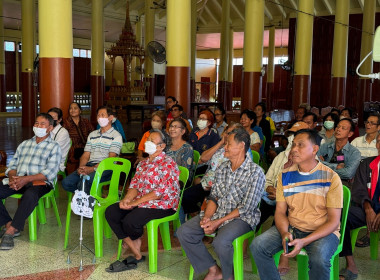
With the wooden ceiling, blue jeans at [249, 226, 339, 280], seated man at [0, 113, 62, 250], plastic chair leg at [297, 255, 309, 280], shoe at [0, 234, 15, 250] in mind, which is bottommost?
shoe at [0, 234, 15, 250]

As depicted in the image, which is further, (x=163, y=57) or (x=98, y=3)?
(x=98, y=3)

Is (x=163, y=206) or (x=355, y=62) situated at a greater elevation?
(x=355, y=62)

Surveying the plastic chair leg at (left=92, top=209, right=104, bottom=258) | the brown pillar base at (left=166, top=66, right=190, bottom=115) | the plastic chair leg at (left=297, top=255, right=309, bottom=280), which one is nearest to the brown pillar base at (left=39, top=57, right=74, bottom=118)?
the brown pillar base at (left=166, top=66, right=190, bottom=115)

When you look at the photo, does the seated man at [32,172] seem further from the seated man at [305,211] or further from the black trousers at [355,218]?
the black trousers at [355,218]

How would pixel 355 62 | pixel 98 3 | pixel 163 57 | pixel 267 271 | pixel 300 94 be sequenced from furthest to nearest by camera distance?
pixel 355 62 < pixel 98 3 < pixel 163 57 < pixel 300 94 < pixel 267 271

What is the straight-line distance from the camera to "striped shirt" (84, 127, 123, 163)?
16.6ft

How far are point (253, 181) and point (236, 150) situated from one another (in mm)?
260

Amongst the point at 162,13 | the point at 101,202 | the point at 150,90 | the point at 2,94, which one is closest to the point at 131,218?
the point at 101,202

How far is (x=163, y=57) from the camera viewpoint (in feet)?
43.1

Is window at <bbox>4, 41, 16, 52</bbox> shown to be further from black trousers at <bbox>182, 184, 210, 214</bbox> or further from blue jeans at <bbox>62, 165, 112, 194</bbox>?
black trousers at <bbox>182, 184, 210, 214</bbox>

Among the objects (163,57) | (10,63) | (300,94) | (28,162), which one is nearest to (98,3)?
(163,57)

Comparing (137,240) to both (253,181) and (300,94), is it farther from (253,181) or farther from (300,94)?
(300,94)

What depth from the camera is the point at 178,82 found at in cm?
797

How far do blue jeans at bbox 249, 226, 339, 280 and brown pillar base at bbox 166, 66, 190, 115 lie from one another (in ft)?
16.6
